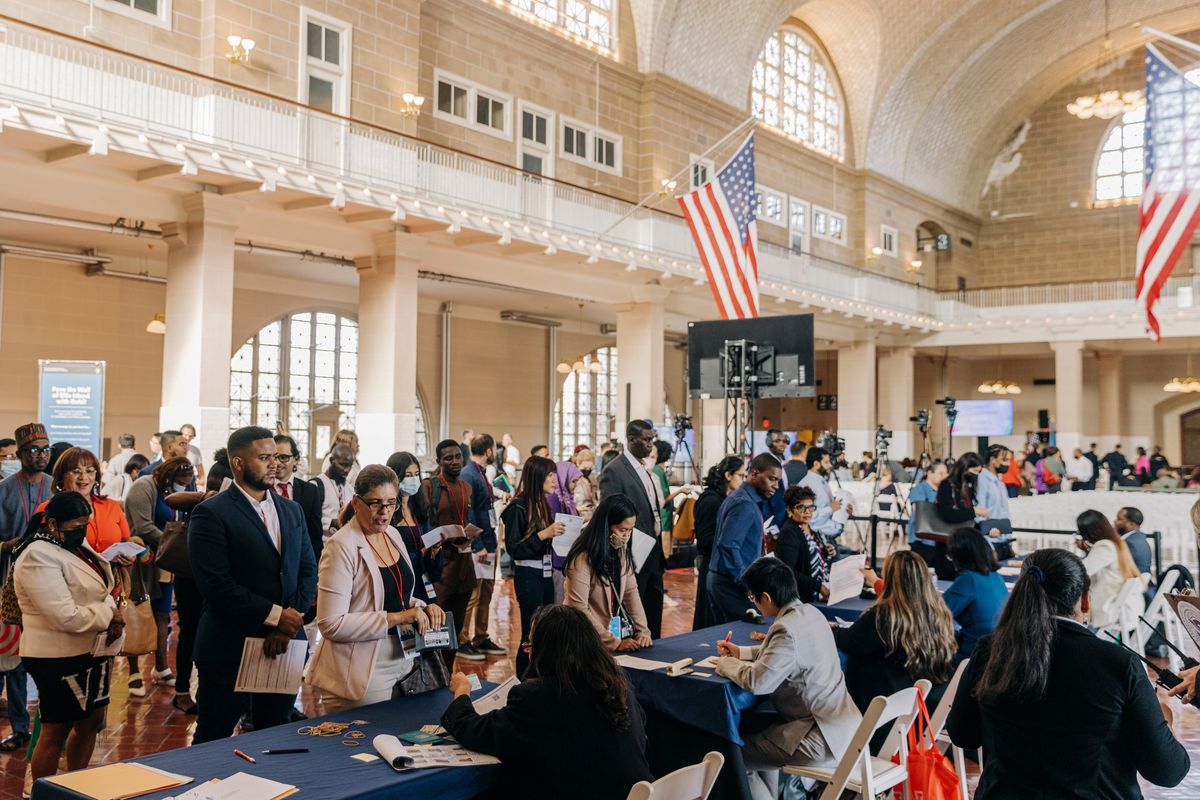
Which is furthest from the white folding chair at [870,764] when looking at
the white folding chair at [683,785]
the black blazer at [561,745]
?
the black blazer at [561,745]

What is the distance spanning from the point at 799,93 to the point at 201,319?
19743 mm

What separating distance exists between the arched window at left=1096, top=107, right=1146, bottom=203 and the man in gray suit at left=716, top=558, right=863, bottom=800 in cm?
3278

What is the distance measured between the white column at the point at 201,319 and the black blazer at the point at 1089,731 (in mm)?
11689

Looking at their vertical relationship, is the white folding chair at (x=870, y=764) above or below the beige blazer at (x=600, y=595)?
below

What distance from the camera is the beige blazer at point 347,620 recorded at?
12.1 ft

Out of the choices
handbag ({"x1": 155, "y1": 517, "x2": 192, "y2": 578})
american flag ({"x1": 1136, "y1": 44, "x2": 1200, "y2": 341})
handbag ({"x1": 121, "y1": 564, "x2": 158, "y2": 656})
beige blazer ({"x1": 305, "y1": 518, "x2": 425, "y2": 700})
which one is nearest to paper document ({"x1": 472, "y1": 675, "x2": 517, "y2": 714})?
beige blazer ({"x1": 305, "y1": 518, "x2": 425, "y2": 700})

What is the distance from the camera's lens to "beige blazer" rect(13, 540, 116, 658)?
3.94 meters

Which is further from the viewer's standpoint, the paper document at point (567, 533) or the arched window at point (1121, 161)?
the arched window at point (1121, 161)

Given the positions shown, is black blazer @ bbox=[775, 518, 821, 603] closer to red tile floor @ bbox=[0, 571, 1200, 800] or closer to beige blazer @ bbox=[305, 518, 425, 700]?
red tile floor @ bbox=[0, 571, 1200, 800]

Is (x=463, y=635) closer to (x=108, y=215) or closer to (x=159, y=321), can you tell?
(x=108, y=215)

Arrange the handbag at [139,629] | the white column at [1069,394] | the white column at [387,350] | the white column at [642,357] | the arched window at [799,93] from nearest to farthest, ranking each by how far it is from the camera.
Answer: the handbag at [139,629], the white column at [387,350], the white column at [642,357], the arched window at [799,93], the white column at [1069,394]

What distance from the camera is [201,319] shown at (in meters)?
12.7

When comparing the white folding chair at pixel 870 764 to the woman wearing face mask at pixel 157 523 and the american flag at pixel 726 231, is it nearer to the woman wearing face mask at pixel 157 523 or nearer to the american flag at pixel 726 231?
the woman wearing face mask at pixel 157 523

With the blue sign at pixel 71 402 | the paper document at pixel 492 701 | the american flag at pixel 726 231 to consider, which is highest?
the american flag at pixel 726 231
